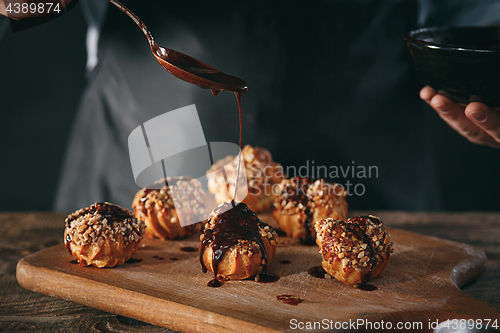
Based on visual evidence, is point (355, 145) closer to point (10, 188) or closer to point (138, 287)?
point (138, 287)

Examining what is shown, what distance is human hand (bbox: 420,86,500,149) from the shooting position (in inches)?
71.1

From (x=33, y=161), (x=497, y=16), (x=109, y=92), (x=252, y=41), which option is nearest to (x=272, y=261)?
(x=252, y=41)

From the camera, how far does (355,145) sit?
3117mm

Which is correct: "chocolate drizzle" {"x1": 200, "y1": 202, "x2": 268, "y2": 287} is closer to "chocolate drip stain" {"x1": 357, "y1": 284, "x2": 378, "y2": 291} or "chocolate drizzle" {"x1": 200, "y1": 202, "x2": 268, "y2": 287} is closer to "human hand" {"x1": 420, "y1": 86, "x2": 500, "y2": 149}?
"chocolate drip stain" {"x1": 357, "y1": 284, "x2": 378, "y2": 291}

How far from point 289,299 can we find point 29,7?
150 centimetres

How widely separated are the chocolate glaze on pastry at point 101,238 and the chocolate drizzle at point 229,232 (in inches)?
13.3

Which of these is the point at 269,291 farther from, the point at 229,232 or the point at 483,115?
the point at 483,115

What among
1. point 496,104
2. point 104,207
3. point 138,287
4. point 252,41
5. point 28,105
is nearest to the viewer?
point 138,287

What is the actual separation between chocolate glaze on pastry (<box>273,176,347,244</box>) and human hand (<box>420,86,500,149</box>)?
66 centimetres

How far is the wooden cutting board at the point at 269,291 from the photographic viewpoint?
57.6 inches

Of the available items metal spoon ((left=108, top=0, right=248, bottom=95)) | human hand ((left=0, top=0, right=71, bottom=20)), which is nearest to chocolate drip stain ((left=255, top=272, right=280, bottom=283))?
metal spoon ((left=108, top=0, right=248, bottom=95))

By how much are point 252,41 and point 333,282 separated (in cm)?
190

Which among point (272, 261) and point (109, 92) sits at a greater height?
point (109, 92)

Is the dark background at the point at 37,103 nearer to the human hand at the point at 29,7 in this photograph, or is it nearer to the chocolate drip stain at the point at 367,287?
the human hand at the point at 29,7
